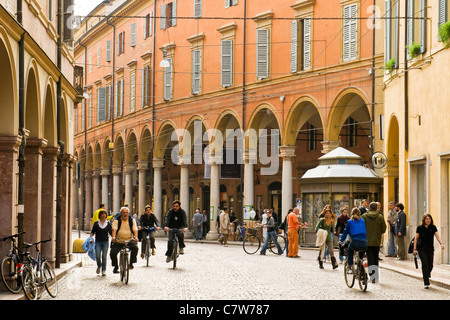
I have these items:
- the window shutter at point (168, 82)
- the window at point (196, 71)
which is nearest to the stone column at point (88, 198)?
the window shutter at point (168, 82)

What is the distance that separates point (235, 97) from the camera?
40.9 metres

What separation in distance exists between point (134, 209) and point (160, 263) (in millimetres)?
36869

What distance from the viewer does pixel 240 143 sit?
1677 inches

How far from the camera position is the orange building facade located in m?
33.9

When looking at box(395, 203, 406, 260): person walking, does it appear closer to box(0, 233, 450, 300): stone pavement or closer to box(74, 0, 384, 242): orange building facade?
box(0, 233, 450, 300): stone pavement

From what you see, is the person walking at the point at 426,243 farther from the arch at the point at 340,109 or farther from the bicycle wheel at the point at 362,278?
the arch at the point at 340,109

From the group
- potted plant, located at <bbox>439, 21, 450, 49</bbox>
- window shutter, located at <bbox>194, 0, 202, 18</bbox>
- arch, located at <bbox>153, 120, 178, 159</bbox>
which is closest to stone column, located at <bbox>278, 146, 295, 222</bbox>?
window shutter, located at <bbox>194, 0, 202, 18</bbox>

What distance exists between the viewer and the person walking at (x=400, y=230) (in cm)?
2433

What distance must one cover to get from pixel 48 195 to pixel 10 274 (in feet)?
22.1

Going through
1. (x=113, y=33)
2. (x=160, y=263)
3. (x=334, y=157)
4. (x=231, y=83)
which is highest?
(x=113, y=33)

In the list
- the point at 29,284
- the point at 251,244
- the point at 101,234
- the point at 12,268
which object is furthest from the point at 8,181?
the point at 251,244

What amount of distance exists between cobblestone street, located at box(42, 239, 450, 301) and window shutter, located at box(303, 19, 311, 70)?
1390cm

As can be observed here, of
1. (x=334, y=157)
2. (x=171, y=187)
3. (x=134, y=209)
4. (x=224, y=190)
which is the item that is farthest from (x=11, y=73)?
(x=134, y=209)

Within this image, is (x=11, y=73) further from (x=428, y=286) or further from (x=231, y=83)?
(x=231, y=83)
